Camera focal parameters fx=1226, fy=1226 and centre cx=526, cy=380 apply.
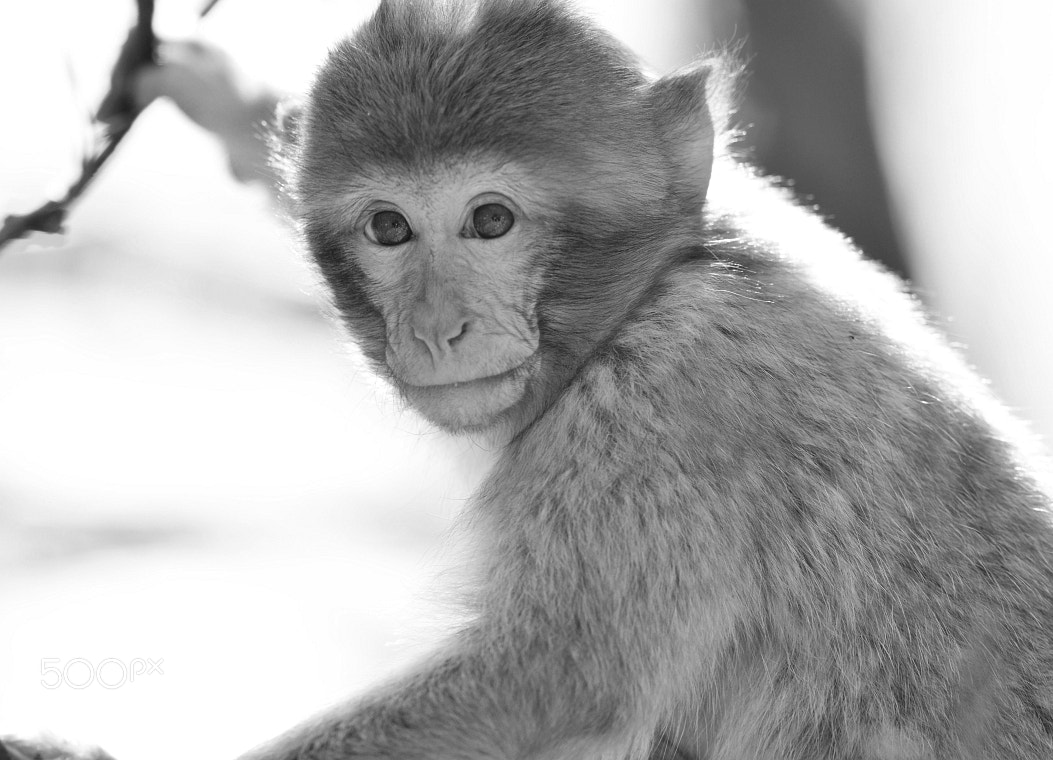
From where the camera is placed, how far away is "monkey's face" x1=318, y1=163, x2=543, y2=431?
3.79 meters

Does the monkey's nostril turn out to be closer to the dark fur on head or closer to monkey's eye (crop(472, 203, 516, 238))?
monkey's eye (crop(472, 203, 516, 238))

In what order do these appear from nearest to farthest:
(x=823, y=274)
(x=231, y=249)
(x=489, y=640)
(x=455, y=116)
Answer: (x=489, y=640) → (x=455, y=116) → (x=823, y=274) → (x=231, y=249)

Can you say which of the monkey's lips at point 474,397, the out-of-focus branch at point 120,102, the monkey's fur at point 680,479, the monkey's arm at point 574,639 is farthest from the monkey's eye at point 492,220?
the out-of-focus branch at point 120,102

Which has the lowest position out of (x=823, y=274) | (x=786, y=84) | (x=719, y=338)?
(x=719, y=338)

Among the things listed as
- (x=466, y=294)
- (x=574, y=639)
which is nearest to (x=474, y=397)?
(x=466, y=294)

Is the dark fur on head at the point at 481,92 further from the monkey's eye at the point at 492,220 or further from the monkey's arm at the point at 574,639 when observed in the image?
the monkey's arm at the point at 574,639

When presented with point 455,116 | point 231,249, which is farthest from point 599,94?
point 231,249

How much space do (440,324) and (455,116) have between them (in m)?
0.69

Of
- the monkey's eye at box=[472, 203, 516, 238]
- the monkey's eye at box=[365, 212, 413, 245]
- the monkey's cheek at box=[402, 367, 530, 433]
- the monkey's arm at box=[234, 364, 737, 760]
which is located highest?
the monkey's eye at box=[472, 203, 516, 238]

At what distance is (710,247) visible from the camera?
4.12 meters

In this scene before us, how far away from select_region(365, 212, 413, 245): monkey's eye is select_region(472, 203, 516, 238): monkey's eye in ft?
0.83

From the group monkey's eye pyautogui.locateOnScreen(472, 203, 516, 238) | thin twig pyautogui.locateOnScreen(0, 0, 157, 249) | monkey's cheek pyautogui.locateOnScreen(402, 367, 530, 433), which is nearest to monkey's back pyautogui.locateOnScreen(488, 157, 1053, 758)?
monkey's cheek pyautogui.locateOnScreen(402, 367, 530, 433)

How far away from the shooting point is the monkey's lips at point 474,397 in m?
3.87

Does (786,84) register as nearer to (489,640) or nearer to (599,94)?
(599,94)
